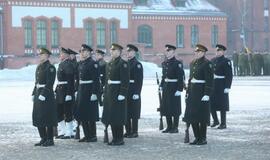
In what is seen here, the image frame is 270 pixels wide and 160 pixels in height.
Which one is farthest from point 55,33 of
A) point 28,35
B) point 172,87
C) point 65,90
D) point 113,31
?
point 65,90

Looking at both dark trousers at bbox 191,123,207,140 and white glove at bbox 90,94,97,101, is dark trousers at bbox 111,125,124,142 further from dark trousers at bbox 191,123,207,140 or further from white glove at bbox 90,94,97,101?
dark trousers at bbox 191,123,207,140

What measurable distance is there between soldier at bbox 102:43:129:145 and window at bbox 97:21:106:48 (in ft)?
126

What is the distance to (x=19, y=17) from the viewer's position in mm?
47750

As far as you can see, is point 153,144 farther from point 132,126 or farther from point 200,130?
point 132,126

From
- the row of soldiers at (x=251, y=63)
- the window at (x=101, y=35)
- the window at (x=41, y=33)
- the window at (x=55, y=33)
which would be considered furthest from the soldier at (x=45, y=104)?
the window at (x=101, y=35)

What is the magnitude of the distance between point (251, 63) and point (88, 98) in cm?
2978

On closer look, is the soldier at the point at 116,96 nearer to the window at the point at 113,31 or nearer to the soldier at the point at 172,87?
the soldier at the point at 172,87

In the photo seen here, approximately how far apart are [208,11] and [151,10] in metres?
5.85

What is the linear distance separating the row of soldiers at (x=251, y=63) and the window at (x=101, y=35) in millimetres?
12662

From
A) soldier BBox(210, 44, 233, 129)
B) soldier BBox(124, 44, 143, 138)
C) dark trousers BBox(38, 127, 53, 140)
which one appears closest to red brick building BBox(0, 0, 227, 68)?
soldier BBox(210, 44, 233, 129)

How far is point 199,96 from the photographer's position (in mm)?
12609

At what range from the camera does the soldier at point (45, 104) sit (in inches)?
492

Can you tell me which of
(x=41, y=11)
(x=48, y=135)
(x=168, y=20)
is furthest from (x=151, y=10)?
(x=48, y=135)

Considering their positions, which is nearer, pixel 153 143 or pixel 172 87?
pixel 153 143
